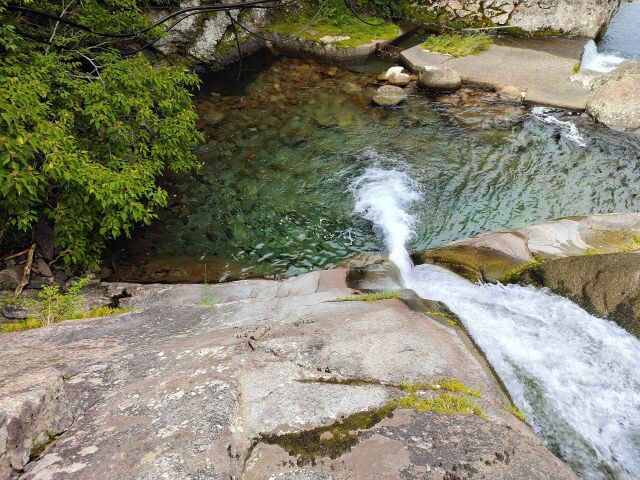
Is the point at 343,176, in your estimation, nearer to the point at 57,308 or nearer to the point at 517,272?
the point at 517,272

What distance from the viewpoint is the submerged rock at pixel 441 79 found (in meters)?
14.8

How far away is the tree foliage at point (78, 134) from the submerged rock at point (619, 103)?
11.9m

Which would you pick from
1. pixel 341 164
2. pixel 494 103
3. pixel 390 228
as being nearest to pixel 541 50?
pixel 494 103

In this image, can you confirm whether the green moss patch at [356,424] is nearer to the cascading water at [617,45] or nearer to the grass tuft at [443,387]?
the grass tuft at [443,387]

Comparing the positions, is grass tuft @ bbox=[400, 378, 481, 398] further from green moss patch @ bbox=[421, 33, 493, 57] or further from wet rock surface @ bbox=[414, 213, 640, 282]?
green moss patch @ bbox=[421, 33, 493, 57]

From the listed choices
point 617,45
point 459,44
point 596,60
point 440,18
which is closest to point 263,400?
point 459,44

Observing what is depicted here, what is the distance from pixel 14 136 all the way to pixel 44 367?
3.49 meters

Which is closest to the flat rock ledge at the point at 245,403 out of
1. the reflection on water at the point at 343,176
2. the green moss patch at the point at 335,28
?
the reflection on water at the point at 343,176

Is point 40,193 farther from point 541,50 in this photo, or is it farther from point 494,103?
point 541,50

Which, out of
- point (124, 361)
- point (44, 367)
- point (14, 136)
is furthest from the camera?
point (14, 136)

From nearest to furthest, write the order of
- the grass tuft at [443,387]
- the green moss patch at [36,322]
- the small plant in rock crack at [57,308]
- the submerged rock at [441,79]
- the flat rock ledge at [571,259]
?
the grass tuft at [443,387]
the green moss patch at [36,322]
the small plant in rock crack at [57,308]
the flat rock ledge at [571,259]
the submerged rock at [441,79]

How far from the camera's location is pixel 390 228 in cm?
963

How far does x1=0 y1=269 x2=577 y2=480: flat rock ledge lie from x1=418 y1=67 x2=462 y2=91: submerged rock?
11.9 m

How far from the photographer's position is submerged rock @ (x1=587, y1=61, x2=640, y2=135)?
12.2 m
